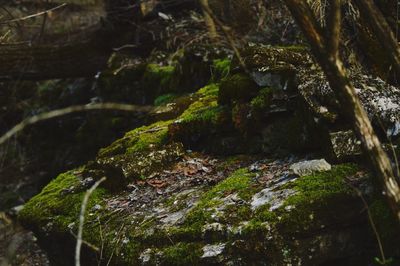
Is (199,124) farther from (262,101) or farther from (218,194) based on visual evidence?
(218,194)

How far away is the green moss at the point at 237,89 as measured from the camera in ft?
16.3

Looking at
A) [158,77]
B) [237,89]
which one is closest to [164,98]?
[158,77]

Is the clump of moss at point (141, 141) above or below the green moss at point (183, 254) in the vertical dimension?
above

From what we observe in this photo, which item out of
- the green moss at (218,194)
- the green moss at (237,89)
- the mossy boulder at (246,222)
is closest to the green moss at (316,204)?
the mossy boulder at (246,222)

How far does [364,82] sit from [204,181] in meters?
1.68

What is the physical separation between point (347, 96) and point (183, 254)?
5.24ft

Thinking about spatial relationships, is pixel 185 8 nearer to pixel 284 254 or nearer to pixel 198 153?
pixel 198 153

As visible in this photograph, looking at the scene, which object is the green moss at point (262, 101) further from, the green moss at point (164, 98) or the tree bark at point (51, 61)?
the tree bark at point (51, 61)

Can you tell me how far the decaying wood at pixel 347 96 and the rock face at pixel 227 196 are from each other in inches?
8.2

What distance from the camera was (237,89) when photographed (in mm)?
5082

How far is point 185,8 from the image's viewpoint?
10.3 m

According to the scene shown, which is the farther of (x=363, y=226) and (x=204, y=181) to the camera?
(x=204, y=181)

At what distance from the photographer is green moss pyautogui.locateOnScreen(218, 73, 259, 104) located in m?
4.95

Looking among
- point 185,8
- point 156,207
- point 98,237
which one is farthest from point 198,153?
point 185,8
